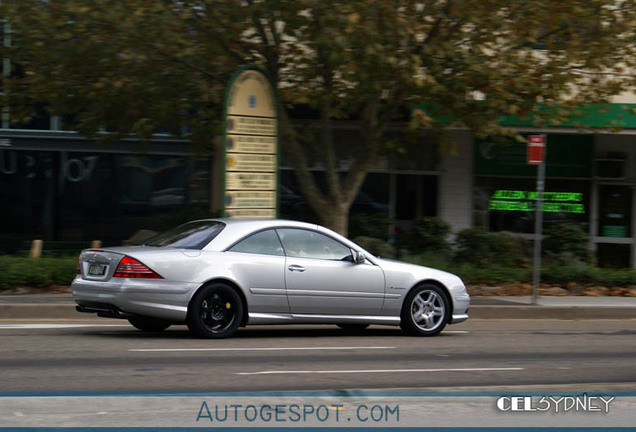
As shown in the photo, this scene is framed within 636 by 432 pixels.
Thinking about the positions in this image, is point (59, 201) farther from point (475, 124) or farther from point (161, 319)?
point (161, 319)

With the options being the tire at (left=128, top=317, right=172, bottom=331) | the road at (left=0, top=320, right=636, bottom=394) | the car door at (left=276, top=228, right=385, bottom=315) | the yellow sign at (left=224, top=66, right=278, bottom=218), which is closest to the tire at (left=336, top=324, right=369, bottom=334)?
the road at (left=0, top=320, right=636, bottom=394)

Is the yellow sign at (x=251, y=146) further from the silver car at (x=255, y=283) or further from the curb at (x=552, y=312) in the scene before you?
the silver car at (x=255, y=283)

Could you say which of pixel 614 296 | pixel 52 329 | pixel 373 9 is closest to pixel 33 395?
pixel 52 329

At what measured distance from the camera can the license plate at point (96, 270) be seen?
10391mm

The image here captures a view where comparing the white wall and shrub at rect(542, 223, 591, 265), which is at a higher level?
the white wall

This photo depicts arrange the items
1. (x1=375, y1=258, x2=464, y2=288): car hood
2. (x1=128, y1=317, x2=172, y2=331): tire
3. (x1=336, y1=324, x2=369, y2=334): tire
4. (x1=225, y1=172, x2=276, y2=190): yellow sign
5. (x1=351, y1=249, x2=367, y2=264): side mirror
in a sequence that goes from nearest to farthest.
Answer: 1. (x1=128, y1=317, x2=172, y2=331): tire
2. (x1=351, y1=249, x2=367, y2=264): side mirror
3. (x1=375, y1=258, x2=464, y2=288): car hood
4. (x1=336, y1=324, x2=369, y2=334): tire
5. (x1=225, y1=172, x2=276, y2=190): yellow sign

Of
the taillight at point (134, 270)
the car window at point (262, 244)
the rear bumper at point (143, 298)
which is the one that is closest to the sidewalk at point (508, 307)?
the rear bumper at point (143, 298)

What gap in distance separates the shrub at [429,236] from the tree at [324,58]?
3.70m

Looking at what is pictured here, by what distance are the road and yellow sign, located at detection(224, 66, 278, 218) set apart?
12.4ft

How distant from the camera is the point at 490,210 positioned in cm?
2239

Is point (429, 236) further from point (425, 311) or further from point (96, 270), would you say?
point (96, 270)

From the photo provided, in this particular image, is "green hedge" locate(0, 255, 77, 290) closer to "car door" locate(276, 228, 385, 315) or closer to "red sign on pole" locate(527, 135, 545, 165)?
"car door" locate(276, 228, 385, 315)

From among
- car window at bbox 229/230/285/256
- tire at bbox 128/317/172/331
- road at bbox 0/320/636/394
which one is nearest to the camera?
road at bbox 0/320/636/394

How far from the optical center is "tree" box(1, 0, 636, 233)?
1489 cm
